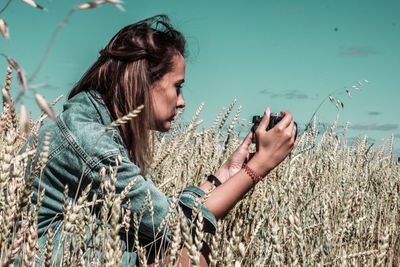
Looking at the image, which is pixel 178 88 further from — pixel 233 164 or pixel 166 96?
pixel 233 164

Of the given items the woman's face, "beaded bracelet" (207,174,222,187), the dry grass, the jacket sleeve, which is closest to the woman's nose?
the woman's face

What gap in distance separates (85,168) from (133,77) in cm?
47

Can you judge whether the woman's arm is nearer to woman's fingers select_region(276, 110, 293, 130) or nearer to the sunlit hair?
woman's fingers select_region(276, 110, 293, 130)

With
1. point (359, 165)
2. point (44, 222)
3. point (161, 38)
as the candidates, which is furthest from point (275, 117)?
→ point (359, 165)

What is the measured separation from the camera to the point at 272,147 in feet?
5.03

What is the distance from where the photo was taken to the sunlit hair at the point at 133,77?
61.9 inches

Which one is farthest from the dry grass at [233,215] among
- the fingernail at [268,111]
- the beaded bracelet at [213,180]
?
the fingernail at [268,111]

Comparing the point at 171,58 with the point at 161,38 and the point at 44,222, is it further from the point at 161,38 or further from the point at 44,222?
the point at 44,222

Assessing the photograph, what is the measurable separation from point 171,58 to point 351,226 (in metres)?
0.95

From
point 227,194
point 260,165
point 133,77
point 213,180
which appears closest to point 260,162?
point 260,165

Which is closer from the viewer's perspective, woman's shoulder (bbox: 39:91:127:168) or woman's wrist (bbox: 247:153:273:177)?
woman's shoulder (bbox: 39:91:127:168)

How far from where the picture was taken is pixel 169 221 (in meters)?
1.04

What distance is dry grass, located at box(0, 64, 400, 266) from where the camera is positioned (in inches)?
26.5

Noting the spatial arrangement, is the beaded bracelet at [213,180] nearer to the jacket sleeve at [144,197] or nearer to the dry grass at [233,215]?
the dry grass at [233,215]
